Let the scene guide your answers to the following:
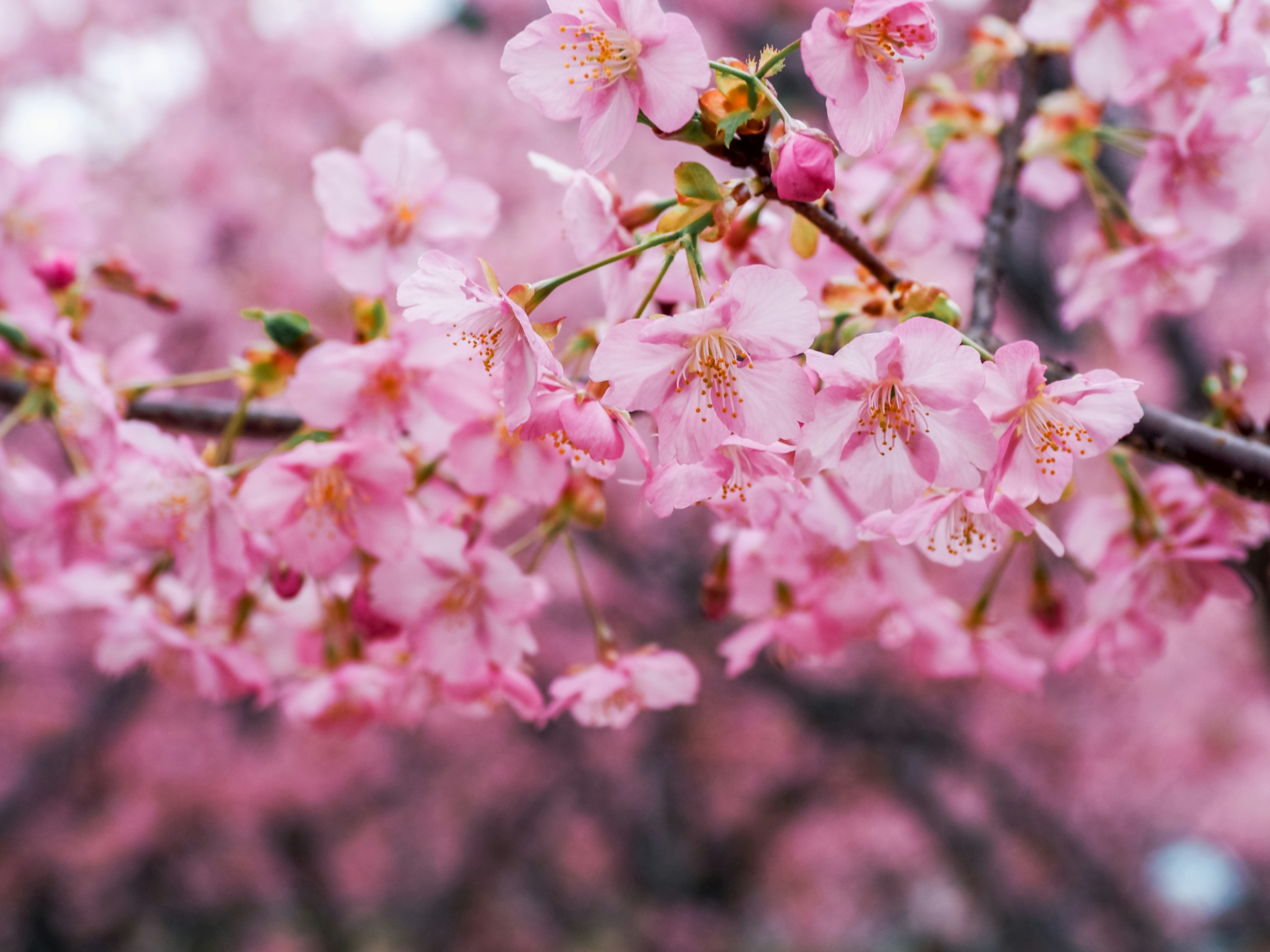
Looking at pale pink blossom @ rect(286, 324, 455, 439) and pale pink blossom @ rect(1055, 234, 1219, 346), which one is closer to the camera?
pale pink blossom @ rect(286, 324, 455, 439)

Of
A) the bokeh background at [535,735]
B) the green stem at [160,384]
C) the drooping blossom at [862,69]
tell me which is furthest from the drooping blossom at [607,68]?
the bokeh background at [535,735]

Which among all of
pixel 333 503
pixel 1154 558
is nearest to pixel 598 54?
pixel 333 503

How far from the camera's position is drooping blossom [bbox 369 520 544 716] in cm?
101

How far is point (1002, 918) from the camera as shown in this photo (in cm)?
580

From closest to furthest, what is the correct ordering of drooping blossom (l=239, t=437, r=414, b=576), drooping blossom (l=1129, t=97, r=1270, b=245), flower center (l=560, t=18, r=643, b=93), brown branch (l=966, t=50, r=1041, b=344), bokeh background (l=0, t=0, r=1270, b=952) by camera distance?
flower center (l=560, t=18, r=643, b=93) → drooping blossom (l=239, t=437, r=414, b=576) → brown branch (l=966, t=50, r=1041, b=344) → drooping blossom (l=1129, t=97, r=1270, b=245) → bokeh background (l=0, t=0, r=1270, b=952)

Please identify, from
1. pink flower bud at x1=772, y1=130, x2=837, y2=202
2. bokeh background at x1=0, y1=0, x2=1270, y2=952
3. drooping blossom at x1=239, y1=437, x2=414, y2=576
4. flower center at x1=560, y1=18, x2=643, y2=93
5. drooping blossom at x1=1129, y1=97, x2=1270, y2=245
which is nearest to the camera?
pink flower bud at x1=772, y1=130, x2=837, y2=202

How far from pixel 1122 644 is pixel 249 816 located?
837cm

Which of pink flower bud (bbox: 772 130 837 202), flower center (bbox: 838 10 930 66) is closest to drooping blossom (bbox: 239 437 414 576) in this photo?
pink flower bud (bbox: 772 130 837 202)

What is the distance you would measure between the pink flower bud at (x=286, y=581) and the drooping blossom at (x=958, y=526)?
2.12ft

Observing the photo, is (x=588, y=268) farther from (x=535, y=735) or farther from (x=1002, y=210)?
(x=535, y=735)

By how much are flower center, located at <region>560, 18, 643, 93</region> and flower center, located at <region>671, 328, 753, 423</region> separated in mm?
257

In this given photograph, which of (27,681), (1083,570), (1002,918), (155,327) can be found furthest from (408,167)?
(27,681)

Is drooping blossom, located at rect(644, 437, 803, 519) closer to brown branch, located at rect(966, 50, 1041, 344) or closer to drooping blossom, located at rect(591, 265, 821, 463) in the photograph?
drooping blossom, located at rect(591, 265, 821, 463)

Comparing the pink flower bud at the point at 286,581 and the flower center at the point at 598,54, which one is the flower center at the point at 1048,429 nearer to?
the flower center at the point at 598,54
